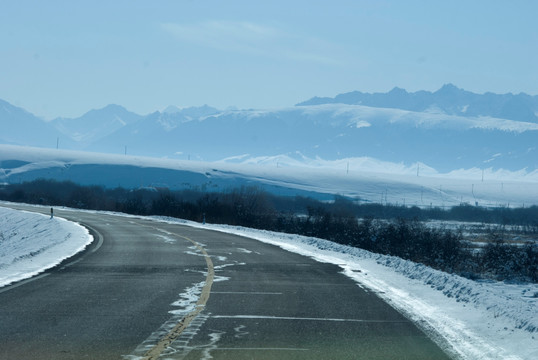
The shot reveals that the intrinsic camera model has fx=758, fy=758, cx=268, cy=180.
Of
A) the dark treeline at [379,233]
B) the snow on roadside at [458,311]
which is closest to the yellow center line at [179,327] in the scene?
the snow on roadside at [458,311]

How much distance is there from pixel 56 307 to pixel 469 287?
7.42m

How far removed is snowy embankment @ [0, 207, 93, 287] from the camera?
52.6 ft

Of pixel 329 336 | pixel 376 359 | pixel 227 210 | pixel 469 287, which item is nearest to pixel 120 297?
pixel 329 336

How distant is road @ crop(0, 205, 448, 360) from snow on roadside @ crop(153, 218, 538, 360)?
32 cm

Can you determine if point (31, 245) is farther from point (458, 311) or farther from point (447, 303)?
point (458, 311)

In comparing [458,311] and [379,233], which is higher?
[458,311]

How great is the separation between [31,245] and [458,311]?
23680 mm

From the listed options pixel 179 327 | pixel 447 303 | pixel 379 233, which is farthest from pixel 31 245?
pixel 379 233

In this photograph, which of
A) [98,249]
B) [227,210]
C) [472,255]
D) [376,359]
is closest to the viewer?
[376,359]

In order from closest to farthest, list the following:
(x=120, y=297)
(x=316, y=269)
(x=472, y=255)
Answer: (x=120, y=297), (x=316, y=269), (x=472, y=255)

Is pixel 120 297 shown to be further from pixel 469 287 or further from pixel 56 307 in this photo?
pixel 469 287

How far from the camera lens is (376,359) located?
757cm

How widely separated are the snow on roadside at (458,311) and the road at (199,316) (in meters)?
0.32

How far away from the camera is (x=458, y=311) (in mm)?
11211
